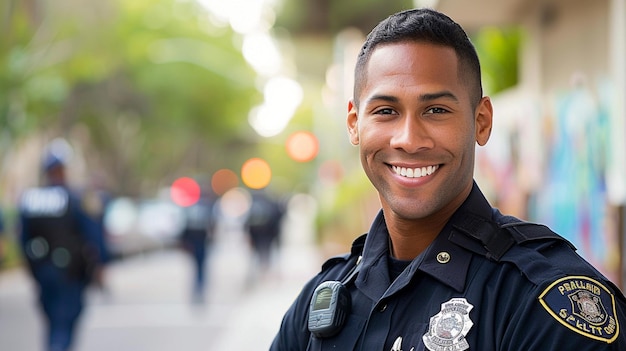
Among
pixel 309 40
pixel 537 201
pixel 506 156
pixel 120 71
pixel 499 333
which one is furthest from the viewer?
pixel 120 71

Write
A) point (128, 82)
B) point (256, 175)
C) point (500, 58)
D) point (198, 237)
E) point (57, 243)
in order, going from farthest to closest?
point (128, 82) → point (256, 175) → point (198, 237) → point (500, 58) → point (57, 243)

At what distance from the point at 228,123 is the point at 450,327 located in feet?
138

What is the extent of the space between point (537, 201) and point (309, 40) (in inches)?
335

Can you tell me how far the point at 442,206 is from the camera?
1.94 meters

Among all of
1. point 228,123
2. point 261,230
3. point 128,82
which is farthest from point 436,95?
point 228,123

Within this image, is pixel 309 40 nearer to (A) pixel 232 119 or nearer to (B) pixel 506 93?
(B) pixel 506 93

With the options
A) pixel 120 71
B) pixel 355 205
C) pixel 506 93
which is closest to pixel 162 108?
pixel 120 71

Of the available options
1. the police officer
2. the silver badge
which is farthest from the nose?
the silver badge

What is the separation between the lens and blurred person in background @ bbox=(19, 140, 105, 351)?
8.15 m

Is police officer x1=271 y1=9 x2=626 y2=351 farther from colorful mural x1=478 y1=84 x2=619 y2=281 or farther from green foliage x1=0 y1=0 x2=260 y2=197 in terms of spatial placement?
green foliage x1=0 y1=0 x2=260 y2=197

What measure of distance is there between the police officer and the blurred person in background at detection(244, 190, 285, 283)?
15.6m

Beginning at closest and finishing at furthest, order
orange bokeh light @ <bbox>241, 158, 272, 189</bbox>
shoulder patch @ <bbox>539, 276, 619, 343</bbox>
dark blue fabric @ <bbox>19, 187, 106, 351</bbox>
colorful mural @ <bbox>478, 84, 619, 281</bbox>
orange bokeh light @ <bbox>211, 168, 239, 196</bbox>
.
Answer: shoulder patch @ <bbox>539, 276, 619, 343</bbox> < colorful mural @ <bbox>478, 84, 619, 281</bbox> < dark blue fabric @ <bbox>19, 187, 106, 351</bbox> < orange bokeh light @ <bbox>241, 158, 272, 189</bbox> < orange bokeh light @ <bbox>211, 168, 239, 196</bbox>

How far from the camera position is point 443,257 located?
73.7 inches

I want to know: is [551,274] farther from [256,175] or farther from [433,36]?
[256,175]
